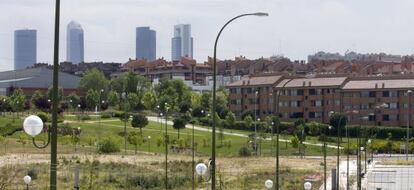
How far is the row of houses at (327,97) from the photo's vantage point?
4122 inches

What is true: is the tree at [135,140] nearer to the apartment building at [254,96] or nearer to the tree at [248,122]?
the tree at [248,122]

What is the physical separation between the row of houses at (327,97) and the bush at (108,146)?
103ft

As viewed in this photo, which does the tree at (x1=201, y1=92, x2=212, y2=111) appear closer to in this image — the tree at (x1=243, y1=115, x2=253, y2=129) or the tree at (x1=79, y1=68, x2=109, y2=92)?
the tree at (x1=243, y1=115, x2=253, y2=129)

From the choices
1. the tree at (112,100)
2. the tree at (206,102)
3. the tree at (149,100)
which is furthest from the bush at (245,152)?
the tree at (112,100)

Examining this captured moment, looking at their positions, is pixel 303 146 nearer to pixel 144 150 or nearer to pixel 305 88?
pixel 144 150

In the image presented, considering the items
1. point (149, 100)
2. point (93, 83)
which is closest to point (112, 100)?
point (149, 100)

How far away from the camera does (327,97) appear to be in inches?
4414

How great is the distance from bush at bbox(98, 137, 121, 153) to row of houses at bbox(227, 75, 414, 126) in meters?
31.3

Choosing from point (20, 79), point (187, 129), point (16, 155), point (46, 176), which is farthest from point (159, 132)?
point (20, 79)

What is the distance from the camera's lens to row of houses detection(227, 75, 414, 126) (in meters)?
105

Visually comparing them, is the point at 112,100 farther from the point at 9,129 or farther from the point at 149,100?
the point at 9,129

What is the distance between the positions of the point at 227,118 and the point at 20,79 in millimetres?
64259

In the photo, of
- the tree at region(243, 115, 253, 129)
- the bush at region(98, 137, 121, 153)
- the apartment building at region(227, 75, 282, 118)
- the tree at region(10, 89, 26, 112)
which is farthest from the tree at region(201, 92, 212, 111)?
the bush at region(98, 137, 121, 153)

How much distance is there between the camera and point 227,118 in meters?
Result: 108
